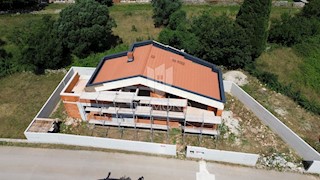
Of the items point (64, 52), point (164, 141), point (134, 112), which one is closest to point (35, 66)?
point (64, 52)

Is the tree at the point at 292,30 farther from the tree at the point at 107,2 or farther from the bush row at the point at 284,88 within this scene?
the tree at the point at 107,2

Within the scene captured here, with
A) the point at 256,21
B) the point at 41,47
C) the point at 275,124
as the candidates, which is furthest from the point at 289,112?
the point at 41,47

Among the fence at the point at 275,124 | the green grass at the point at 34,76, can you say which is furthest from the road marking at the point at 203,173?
the green grass at the point at 34,76

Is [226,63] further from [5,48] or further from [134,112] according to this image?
[5,48]

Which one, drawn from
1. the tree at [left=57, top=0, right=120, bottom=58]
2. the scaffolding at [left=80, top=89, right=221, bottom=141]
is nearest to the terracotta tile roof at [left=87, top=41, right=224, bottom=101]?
the scaffolding at [left=80, top=89, right=221, bottom=141]

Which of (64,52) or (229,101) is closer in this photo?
(229,101)

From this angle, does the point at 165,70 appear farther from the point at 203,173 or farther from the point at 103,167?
the point at 103,167

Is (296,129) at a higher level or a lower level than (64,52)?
lower
